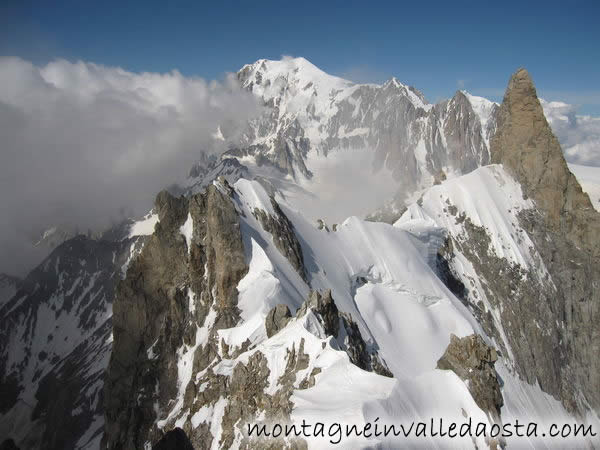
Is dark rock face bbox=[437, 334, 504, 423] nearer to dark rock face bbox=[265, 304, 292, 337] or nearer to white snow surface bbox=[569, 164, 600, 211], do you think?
dark rock face bbox=[265, 304, 292, 337]

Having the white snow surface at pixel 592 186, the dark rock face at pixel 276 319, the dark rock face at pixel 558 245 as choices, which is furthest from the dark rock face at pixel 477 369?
the white snow surface at pixel 592 186

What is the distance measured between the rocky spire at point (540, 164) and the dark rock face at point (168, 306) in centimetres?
7003

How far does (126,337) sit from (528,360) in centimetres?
6502

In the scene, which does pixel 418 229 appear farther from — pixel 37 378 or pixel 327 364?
pixel 37 378

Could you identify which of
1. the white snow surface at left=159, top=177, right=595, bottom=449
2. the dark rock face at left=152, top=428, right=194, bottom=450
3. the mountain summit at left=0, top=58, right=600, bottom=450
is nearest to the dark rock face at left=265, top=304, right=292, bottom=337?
the mountain summit at left=0, top=58, right=600, bottom=450

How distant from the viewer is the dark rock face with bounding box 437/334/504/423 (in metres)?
32.2

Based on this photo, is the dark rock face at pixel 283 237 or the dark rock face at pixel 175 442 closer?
the dark rock face at pixel 175 442

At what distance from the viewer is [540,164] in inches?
3880

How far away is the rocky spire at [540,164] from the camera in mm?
95188

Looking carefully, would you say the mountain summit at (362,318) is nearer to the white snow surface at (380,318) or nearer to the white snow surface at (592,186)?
the white snow surface at (380,318)

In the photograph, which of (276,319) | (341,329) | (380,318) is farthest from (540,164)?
(276,319)

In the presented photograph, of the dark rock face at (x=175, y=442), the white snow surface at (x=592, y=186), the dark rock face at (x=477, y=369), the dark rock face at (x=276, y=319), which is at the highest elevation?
the white snow surface at (x=592, y=186)

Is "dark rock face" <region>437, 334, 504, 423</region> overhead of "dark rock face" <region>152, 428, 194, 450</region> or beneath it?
overhead

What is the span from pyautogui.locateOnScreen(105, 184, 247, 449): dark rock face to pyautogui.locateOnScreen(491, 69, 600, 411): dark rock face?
5670 cm
